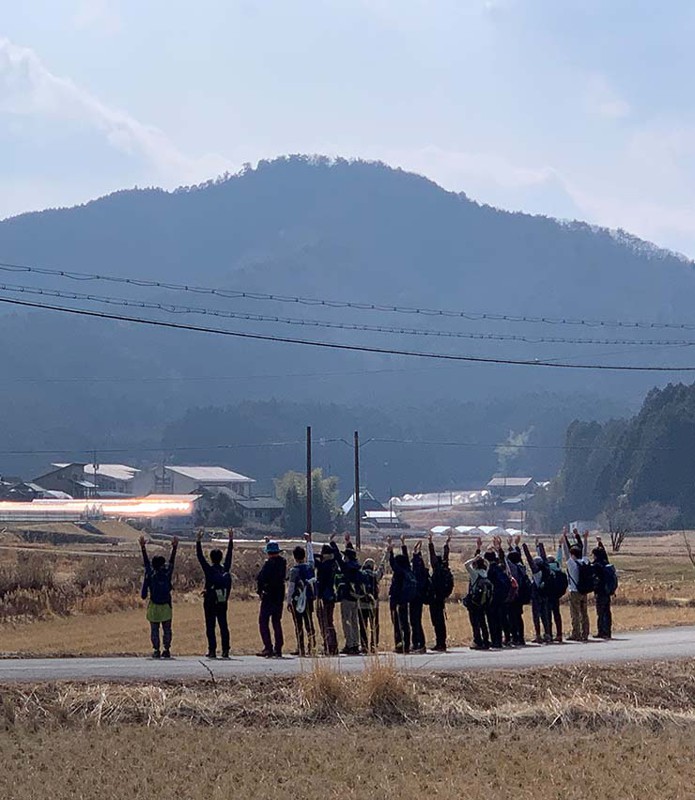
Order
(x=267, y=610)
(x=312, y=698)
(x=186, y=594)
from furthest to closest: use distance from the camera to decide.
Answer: (x=186, y=594) → (x=267, y=610) → (x=312, y=698)

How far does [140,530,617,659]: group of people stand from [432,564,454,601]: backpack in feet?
0.05

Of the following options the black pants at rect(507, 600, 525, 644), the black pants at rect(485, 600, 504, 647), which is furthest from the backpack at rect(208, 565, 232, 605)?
the black pants at rect(507, 600, 525, 644)

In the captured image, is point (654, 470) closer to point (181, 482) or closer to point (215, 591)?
point (181, 482)

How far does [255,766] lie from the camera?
13172mm

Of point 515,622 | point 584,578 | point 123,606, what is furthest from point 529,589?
point 123,606

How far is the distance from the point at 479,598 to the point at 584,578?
94.4 inches

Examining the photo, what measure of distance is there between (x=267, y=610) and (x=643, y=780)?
8971mm

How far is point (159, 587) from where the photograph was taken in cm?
2067

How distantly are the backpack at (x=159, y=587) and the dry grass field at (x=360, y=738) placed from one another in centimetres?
409

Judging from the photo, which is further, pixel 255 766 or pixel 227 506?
pixel 227 506

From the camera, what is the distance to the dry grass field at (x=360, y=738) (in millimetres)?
12398

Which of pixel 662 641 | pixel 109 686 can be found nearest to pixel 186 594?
pixel 662 641

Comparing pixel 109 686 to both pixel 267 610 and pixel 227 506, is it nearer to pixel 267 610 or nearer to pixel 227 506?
pixel 267 610

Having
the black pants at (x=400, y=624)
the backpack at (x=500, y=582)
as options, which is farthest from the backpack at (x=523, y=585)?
the black pants at (x=400, y=624)
